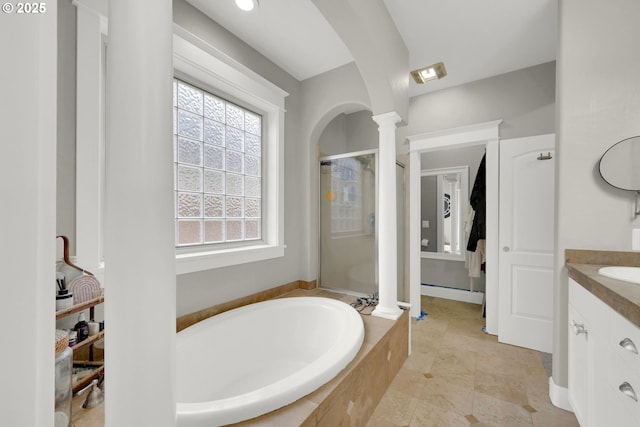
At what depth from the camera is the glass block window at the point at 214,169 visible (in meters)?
1.89

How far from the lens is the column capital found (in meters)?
1.98

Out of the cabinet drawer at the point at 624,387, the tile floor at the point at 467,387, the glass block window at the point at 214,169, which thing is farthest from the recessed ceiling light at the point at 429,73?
the tile floor at the point at 467,387

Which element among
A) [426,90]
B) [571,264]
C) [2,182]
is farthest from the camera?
[426,90]

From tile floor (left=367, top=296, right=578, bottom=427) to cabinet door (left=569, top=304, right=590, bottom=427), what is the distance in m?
0.22

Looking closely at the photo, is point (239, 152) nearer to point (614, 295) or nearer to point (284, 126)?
point (284, 126)

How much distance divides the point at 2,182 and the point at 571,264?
218cm

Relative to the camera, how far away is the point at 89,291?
114 cm

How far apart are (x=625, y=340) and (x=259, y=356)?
1.80 metres

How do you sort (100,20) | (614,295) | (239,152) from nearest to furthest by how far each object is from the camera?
(614,295) → (100,20) → (239,152)

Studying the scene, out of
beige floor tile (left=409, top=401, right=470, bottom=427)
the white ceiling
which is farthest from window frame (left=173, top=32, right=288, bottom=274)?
beige floor tile (left=409, top=401, right=470, bottom=427)

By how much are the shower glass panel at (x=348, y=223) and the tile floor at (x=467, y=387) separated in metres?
0.77

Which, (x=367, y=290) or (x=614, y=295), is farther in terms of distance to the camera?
(x=367, y=290)

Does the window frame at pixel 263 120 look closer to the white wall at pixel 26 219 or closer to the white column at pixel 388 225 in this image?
the white column at pixel 388 225

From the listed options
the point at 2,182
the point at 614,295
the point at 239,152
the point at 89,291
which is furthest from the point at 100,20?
the point at 614,295
